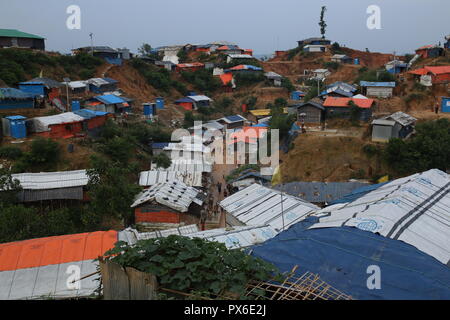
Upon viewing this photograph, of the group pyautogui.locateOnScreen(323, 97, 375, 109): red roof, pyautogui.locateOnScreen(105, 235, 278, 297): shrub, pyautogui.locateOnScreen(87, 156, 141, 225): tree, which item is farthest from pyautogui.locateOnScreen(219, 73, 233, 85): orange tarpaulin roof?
pyautogui.locateOnScreen(105, 235, 278, 297): shrub

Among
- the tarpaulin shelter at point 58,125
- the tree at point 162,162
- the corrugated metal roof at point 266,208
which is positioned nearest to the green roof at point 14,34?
the tarpaulin shelter at point 58,125

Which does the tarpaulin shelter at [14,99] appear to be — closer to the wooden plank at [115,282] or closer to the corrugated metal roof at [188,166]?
the corrugated metal roof at [188,166]

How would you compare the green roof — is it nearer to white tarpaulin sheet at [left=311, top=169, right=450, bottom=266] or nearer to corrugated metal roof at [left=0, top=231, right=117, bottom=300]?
corrugated metal roof at [left=0, top=231, right=117, bottom=300]

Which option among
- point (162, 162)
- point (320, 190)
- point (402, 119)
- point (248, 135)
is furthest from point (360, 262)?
point (248, 135)

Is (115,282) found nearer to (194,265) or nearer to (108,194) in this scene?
(194,265)

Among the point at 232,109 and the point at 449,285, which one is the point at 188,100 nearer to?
the point at 232,109

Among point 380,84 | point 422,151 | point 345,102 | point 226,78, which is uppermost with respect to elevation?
point 226,78
